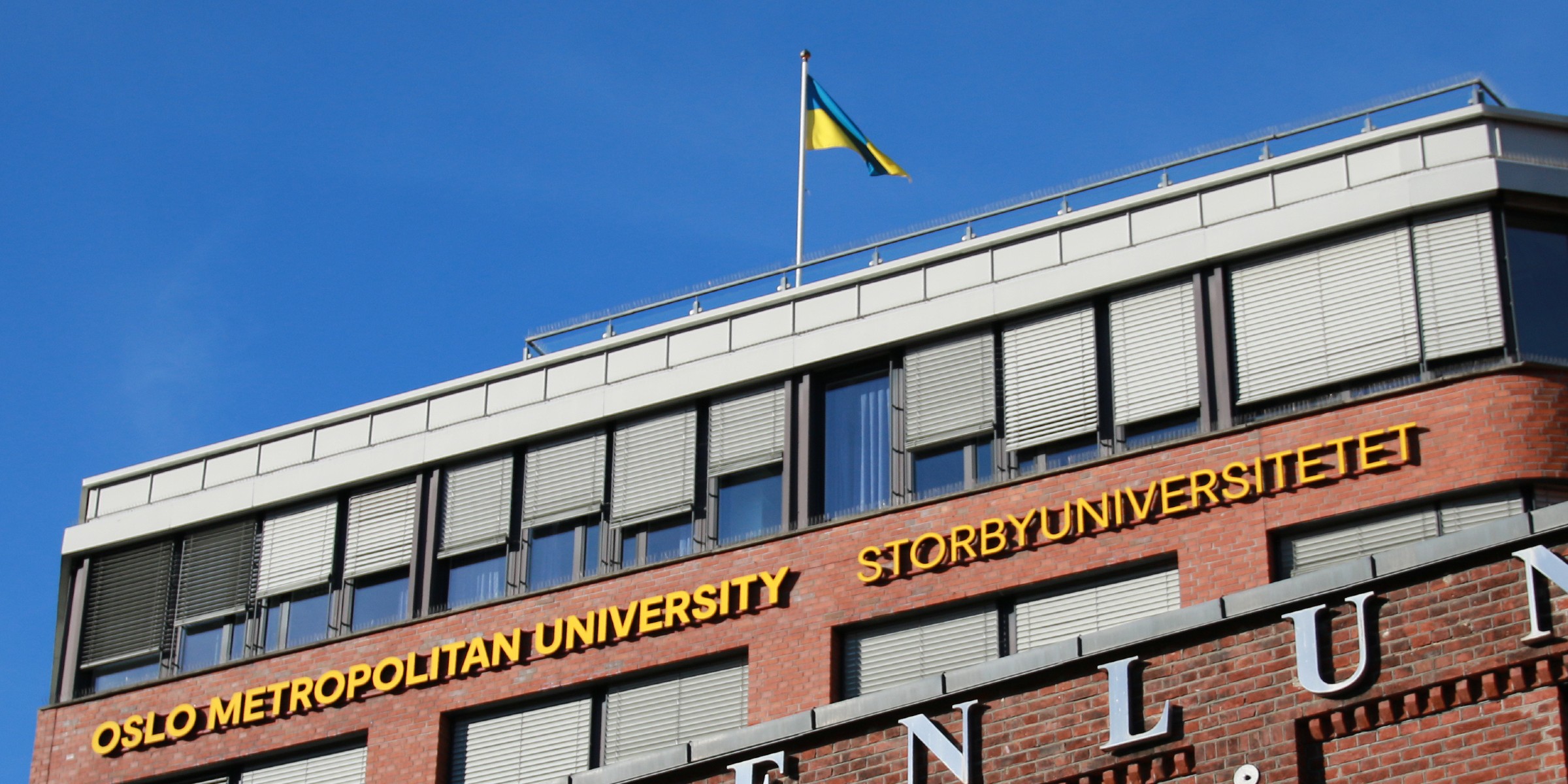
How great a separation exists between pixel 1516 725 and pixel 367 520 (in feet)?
70.1

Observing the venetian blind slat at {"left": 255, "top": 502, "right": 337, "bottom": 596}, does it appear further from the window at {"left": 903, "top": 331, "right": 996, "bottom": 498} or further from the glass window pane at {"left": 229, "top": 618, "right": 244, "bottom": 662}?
the window at {"left": 903, "top": 331, "right": 996, "bottom": 498}

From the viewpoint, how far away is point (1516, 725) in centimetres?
1977

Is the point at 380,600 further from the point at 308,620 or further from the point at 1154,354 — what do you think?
the point at 1154,354

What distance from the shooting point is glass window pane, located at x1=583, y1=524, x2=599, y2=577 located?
3497 cm

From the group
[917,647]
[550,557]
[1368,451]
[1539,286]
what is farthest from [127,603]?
[1539,286]

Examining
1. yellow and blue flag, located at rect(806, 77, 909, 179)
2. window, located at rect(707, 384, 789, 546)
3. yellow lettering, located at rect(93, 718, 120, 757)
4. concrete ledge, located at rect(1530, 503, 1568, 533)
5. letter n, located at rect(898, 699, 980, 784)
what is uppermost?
yellow and blue flag, located at rect(806, 77, 909, 179)

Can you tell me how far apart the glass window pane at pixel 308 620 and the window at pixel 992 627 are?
8936mm

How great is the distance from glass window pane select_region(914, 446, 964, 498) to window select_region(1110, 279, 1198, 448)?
2.30 m

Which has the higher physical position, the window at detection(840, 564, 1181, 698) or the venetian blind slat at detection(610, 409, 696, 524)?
the venetian blind slat at detection(610, 409, 696, 524)

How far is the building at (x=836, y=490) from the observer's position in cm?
3002

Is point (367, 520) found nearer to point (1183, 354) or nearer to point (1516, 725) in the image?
point (1183, 354)

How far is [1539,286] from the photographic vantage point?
30.4 metres

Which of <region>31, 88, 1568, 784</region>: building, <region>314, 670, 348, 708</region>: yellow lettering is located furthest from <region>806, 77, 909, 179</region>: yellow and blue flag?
<region>314, 670, 348, 708</region>: yellow lettering

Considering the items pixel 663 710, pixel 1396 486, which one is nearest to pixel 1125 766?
pixel 1396 486
